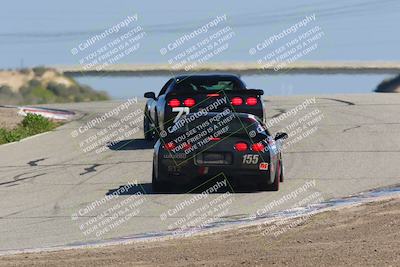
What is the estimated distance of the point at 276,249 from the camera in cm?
1066

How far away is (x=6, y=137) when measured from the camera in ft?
89.0

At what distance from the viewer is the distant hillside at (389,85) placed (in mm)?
51062

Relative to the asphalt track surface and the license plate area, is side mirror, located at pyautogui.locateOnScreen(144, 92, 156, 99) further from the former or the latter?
the license plate area

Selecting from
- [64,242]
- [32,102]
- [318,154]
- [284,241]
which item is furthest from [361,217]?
[32,102]

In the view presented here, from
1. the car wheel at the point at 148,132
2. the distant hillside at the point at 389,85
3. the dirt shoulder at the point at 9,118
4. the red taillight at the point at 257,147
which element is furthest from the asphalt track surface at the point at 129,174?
the distant hillside at the point at 389,85

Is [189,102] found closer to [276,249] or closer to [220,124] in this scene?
[220,124]

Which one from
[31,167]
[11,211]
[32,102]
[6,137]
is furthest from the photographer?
[32,102]

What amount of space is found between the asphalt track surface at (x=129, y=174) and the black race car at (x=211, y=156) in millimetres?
288

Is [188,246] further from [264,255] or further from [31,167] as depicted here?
[31,167]

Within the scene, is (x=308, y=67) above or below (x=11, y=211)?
below

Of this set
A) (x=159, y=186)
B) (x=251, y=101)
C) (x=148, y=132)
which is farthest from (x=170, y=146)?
(x=148, y=132)


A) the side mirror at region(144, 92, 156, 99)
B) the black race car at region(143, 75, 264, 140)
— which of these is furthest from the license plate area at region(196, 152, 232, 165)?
the side mirror at region(144, 92, 156, 99)

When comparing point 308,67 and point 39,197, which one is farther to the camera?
point 308,67

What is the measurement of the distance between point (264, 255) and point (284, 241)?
1218mm
